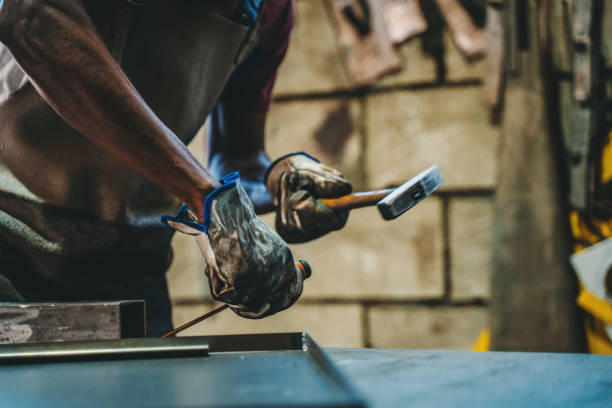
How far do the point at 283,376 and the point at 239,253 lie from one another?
26cm

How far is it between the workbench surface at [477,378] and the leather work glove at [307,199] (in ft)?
1.02

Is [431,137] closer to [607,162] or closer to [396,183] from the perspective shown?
[396,183]

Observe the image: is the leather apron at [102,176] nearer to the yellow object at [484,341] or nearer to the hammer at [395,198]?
the hammer at [395,198]

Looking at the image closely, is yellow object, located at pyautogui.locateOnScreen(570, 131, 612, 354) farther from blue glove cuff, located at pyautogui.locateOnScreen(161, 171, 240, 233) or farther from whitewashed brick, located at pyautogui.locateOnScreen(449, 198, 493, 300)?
blue glove cuff, located at pyautogui.locateOnScreen(161, 171, 240, 233)

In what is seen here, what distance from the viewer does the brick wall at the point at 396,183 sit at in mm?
1802

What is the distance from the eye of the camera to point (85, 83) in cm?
65

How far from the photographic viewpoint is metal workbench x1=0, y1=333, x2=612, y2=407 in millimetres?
394

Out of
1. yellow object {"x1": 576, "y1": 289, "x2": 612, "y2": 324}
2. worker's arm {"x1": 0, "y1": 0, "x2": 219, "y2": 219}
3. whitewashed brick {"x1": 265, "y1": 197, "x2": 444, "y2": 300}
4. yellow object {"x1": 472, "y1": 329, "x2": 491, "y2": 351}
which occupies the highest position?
worker's arm {"x1": 0, "y1": 0, "x2": 219, "y2": 219}

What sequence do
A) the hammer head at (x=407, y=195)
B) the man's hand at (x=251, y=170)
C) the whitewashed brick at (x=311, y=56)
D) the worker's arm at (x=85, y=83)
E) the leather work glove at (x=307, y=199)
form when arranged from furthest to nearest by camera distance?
the whitewashed brick at (x=311, y=56) < the man's hand at (x=251, y=170) < the leather work glove at (x=307, y=199) < the hammer head at (x=407, y=195) < the worker's arm at (x=85, y=83)

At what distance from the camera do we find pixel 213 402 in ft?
1.15

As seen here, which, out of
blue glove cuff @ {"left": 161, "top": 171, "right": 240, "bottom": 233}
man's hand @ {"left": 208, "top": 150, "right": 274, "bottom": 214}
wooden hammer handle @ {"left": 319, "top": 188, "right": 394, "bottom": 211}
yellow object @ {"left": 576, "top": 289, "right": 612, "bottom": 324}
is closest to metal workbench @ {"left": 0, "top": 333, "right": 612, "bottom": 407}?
blue glove cuff @ {"left": 161, "top": 171, "right": 240, "bottom": 233}

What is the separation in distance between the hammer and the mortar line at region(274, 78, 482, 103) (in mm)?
1028

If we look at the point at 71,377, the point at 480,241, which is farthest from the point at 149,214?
the point at 480,241

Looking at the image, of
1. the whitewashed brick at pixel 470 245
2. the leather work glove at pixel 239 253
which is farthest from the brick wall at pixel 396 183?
the leather work glove at pixel 239 253
